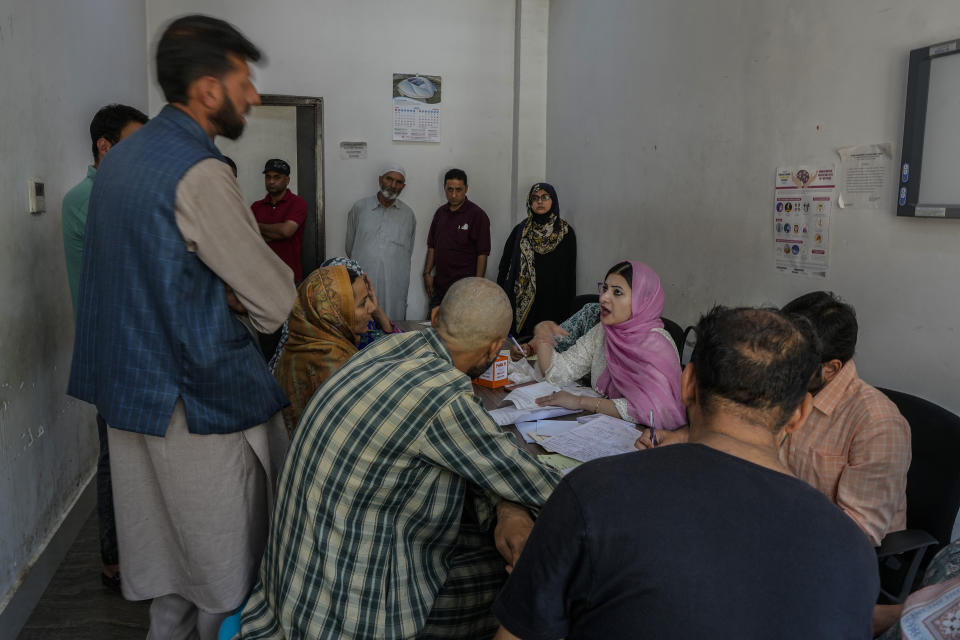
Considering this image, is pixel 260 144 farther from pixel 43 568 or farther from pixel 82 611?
pixel 82 611

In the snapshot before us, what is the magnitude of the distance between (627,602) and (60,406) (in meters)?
2.64

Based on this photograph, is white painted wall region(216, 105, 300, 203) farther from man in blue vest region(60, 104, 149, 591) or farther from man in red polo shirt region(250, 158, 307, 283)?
man in blue vest region(60, 104, 149, 591)

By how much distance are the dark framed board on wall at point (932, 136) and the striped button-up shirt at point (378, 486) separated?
1533 mm

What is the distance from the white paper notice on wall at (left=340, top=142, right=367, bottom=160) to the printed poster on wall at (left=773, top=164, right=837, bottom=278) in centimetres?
360

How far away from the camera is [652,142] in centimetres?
384

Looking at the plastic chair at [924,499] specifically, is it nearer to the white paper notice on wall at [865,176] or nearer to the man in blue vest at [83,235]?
the white paper notice on wall at [865,176]

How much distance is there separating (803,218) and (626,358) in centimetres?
89

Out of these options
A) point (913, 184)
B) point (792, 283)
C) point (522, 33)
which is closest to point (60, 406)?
point (792, 283)

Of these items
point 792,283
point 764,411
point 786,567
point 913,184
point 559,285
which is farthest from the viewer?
point 559,285

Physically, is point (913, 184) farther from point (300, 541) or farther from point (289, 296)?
point (300, 541)

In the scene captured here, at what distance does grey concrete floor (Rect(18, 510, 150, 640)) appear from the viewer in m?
2.25

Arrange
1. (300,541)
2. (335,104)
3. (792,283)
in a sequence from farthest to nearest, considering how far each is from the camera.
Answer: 1. (335,104)
2. (792,283)
3. (300,541)

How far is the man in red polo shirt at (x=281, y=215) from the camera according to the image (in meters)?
4.92

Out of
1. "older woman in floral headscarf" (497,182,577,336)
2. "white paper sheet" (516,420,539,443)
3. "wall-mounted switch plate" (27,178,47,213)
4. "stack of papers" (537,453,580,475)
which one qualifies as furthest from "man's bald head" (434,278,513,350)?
"older woman in floral headscarf" (497,182,577,336)
